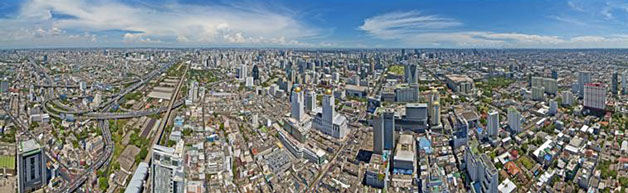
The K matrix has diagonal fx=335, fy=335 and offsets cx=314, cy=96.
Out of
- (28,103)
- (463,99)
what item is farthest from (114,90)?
(463,99)

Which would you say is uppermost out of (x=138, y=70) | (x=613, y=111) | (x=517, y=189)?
(x=138, y=70)

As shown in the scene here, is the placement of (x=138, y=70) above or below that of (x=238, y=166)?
above

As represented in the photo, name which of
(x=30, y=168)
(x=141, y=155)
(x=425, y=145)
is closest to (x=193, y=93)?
(x=141, y=155)

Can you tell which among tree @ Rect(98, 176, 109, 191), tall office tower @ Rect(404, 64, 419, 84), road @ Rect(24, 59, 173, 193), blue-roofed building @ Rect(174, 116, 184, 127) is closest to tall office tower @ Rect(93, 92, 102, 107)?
road @ Rect(24, 59, 173, 193)

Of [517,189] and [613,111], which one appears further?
[613,111]

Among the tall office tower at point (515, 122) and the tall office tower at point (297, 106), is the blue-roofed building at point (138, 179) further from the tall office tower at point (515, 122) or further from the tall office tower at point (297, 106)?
the tall office tower at point (515, 122)

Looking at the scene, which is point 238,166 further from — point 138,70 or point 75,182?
point 138,70

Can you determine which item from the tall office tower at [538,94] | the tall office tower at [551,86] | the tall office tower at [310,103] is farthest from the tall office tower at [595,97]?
the tall office tower at [310,103]
